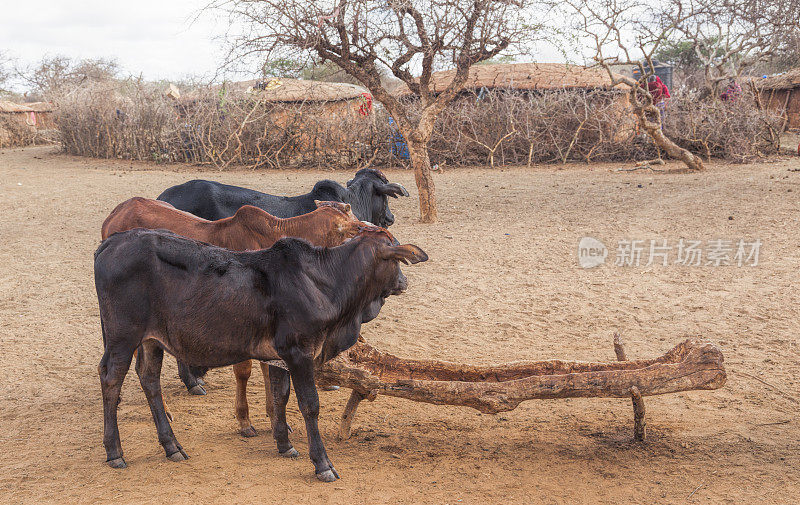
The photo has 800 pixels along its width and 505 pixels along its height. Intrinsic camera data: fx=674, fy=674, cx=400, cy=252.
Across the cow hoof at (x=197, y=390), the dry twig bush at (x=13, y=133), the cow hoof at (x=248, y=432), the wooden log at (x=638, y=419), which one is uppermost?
the dry twig bush at (x=13, y=133)

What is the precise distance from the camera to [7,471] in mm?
3465

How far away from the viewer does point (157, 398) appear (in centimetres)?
366

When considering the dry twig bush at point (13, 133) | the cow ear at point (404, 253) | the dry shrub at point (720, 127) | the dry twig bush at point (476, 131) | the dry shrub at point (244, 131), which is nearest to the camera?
the cow ear at point (404, 253)

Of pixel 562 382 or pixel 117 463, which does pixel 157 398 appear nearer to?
pixel 117 463

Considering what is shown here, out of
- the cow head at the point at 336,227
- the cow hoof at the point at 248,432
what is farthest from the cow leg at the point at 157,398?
the cow head at the point at 336,227

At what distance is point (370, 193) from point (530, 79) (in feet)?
42.0

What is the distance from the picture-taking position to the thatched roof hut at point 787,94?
2136 cm

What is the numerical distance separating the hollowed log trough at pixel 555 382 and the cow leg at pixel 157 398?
828 mm

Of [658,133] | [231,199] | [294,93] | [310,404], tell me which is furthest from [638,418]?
[294,93]

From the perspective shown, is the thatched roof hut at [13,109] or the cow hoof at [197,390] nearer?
the cow hoof at [197,390]

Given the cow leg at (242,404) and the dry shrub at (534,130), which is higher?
the dry shrub at (534,130)

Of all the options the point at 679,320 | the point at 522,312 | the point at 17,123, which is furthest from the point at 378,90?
the point at 17,123

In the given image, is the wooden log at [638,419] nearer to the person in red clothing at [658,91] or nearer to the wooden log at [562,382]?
the wooden log at [562,382]

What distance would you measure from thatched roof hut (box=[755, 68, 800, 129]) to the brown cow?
21300 mm
